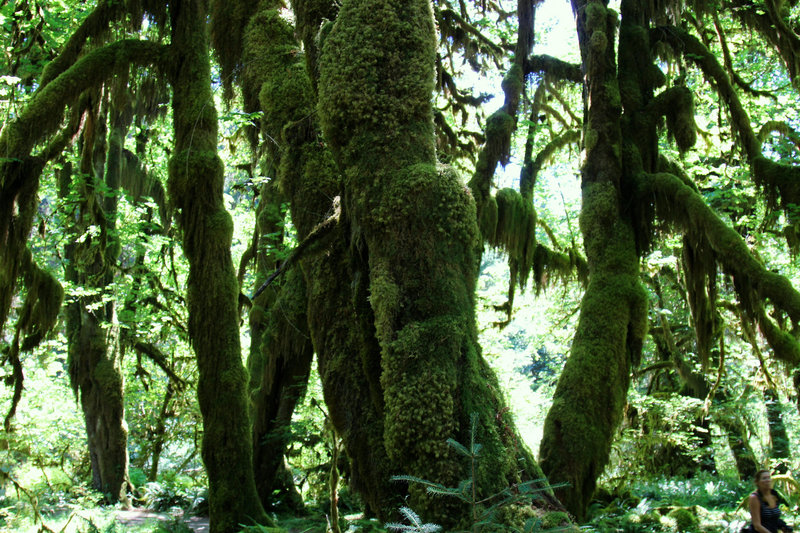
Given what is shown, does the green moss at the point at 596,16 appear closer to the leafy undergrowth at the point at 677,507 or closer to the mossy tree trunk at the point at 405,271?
the mossy tree trunk at the point at 405,271

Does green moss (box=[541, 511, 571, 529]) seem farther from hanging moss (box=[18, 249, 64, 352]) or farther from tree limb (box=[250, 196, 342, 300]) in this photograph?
hanging moss (box=[18, 249, 64, 352])

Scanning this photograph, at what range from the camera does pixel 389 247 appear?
451 cm

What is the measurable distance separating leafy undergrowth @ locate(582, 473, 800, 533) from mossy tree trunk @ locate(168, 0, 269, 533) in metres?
3.55

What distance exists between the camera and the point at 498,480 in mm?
4008

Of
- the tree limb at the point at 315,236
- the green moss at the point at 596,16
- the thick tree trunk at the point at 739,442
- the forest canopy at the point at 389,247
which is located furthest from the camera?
the thick tree trunk at the point at 739,442

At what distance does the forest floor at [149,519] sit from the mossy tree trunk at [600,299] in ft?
19.0

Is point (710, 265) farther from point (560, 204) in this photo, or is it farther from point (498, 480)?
point (560, 204)

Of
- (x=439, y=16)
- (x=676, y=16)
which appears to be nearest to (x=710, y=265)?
(x=676, y=16)

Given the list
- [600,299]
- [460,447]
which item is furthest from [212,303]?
[600,299]

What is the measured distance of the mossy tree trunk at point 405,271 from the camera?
416cm

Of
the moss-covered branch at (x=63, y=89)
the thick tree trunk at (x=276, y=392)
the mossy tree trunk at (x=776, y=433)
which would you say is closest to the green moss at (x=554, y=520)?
the moss-covered branch at (x=63, y=89)

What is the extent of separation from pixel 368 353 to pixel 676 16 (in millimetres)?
9335

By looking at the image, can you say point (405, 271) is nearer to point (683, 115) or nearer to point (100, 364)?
point (683, 115)

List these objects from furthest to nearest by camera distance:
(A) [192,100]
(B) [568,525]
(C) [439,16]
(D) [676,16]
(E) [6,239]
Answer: (C) [439,16]
(D) [676,16]
(A) [192,100]
(E) [6,239]
(B) [568,525]
